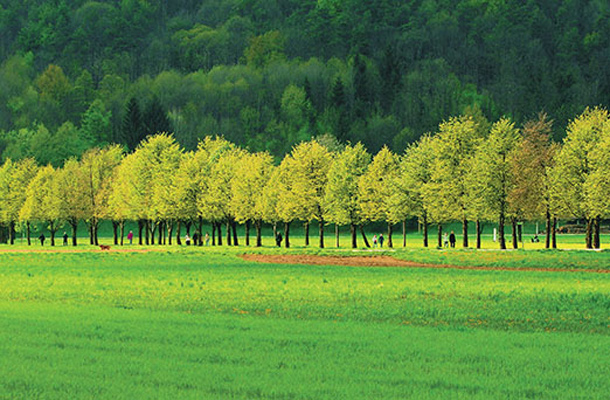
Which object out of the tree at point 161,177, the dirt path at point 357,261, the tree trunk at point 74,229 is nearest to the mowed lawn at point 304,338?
the dirt path at point 357,261

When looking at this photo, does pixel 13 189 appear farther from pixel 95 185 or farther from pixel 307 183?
pixel 307 183

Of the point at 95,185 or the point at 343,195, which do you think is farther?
the point at 95,185

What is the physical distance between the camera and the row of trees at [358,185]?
79.4 m

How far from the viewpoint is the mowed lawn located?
1639 cm

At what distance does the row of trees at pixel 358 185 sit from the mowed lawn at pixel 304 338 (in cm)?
3934

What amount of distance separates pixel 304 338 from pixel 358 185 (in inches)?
2884

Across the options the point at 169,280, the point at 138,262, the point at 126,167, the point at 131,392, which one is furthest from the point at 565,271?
the point at 126,167

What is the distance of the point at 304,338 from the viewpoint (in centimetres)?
2186

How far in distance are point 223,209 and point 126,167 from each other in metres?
20.1

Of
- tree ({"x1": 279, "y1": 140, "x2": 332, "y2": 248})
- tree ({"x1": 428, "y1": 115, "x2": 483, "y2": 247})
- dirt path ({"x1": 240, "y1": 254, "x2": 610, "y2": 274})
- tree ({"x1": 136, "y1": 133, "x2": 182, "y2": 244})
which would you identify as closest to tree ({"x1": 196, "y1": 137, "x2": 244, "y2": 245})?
tree ({"x1": 136, "y1": 133, "x2": 182, "y2": 244})

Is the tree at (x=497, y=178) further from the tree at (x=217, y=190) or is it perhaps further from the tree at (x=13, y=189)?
the tree at (x=13, y=189)

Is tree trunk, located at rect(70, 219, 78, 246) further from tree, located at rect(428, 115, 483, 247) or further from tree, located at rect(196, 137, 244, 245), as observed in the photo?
tree, located at rect(428, 115, 483, 247)

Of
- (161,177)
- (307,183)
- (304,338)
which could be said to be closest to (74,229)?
(161,177)

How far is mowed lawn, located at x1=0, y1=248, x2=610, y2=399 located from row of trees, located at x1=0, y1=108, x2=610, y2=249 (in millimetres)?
39338
